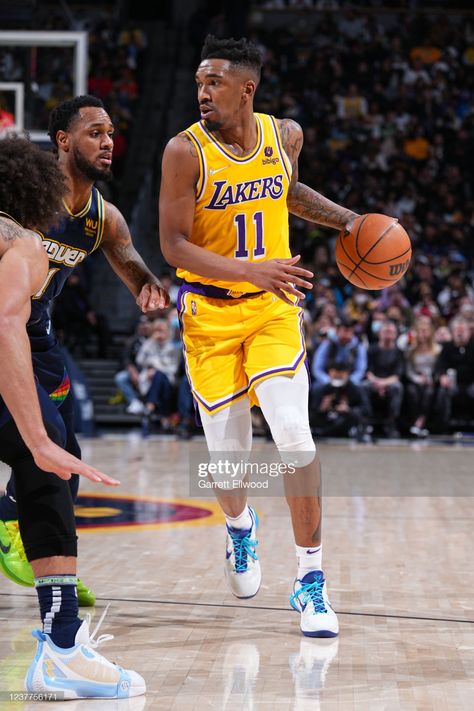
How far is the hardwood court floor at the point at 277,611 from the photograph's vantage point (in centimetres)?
324

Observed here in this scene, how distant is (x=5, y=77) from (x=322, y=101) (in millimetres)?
8342

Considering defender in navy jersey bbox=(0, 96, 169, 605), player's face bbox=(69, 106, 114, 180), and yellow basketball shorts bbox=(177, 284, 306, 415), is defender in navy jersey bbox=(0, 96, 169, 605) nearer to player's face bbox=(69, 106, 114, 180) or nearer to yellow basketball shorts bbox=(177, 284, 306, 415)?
player's face bbox=(69, 106, 114, 180)

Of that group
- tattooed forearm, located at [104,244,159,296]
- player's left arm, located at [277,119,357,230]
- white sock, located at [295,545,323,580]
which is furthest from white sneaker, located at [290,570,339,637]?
player's left arm, located at [277,119,357,230]

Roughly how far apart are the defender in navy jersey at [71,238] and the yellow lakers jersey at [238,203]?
1.07ft

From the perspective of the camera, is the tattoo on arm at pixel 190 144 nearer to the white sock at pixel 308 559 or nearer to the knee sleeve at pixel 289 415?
the knee sleeve at pixel 289 415

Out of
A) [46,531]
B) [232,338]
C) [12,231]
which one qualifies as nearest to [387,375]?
[232,338]

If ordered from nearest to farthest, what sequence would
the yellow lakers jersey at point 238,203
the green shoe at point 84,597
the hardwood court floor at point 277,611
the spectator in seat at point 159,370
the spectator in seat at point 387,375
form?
the hardwood court floor at point 277,611
the green shoe at point 84,597
the yellow lakers jersey at point 238,203
the spectator in seat at point 387,375
the spectator in seat at point 159,370

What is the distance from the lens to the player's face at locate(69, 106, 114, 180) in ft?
14.8

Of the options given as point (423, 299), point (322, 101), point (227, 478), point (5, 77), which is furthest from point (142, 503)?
point (322, 101)

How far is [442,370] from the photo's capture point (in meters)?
12.6

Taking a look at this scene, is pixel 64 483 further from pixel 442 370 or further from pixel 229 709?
pixel 442 370

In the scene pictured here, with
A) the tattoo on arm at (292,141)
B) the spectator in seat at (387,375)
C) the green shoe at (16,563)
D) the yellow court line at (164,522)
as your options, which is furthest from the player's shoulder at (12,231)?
the spectator in seat at (387,375)

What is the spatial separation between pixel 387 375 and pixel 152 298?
844 centimetres

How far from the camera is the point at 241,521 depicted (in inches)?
181
